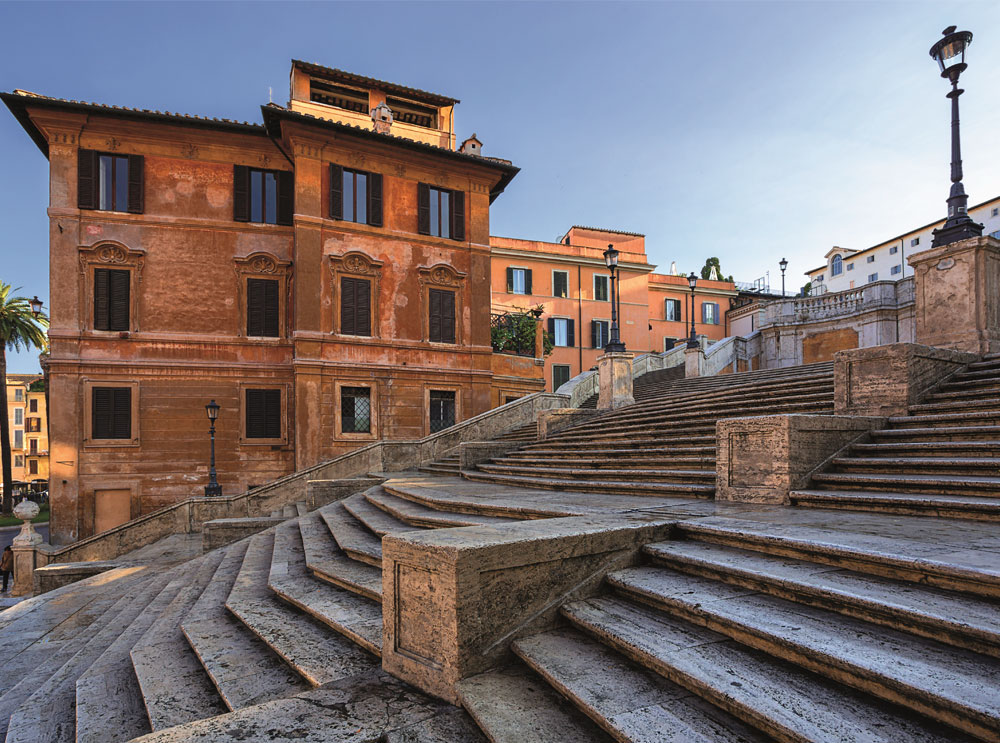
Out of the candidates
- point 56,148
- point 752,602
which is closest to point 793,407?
point 752,602

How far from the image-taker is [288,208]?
18.9m

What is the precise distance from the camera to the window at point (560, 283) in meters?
33.2

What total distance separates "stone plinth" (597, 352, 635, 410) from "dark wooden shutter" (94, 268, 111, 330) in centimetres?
1568

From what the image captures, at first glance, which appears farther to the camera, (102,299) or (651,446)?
(102,299)

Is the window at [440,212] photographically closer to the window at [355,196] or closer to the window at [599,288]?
the window at [355,196]

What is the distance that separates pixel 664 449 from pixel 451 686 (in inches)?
235

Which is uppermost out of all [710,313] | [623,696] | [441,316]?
[710,313]

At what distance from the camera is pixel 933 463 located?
506 cm

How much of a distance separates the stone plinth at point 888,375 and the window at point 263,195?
58.4 feet

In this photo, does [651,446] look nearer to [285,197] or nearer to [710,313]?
[285,197]

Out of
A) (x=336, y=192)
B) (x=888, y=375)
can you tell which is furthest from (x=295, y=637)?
(x=336, y=192)

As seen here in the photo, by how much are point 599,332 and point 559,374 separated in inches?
153

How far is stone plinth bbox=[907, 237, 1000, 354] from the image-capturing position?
7652 millimetres

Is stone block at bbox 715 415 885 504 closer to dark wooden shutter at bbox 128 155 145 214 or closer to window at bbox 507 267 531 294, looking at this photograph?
dark wooden shutter at bbox 128 155 145 214
